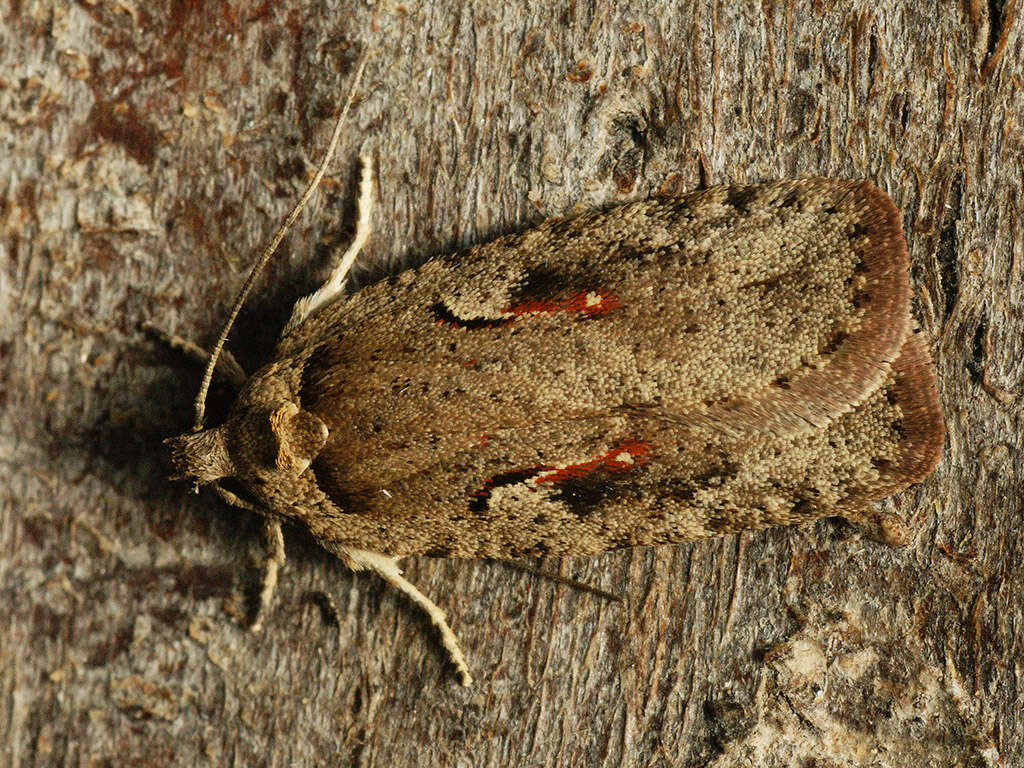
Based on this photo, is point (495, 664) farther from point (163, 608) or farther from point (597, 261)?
point (597, 261)

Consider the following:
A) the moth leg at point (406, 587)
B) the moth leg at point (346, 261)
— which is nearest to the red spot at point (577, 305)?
the moth leg at point (346, 261)

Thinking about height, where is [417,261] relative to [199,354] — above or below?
above

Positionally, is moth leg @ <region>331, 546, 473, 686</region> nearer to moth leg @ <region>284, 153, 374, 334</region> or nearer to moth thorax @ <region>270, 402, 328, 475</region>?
moth thorax @ <region>270, 402, 328, 475</region>

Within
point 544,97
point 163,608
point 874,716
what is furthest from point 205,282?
point 874,716

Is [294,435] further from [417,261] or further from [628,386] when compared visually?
[628,386]

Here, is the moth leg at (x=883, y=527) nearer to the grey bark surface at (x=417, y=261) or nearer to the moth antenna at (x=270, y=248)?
the grey bark surface at (x=417, y=261)

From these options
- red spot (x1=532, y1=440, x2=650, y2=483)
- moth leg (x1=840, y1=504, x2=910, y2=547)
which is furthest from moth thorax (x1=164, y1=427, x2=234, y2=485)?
moth leg (x1=840, y1=504, x2=910, y2=547)

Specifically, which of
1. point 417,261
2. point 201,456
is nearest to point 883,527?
point 417,261
